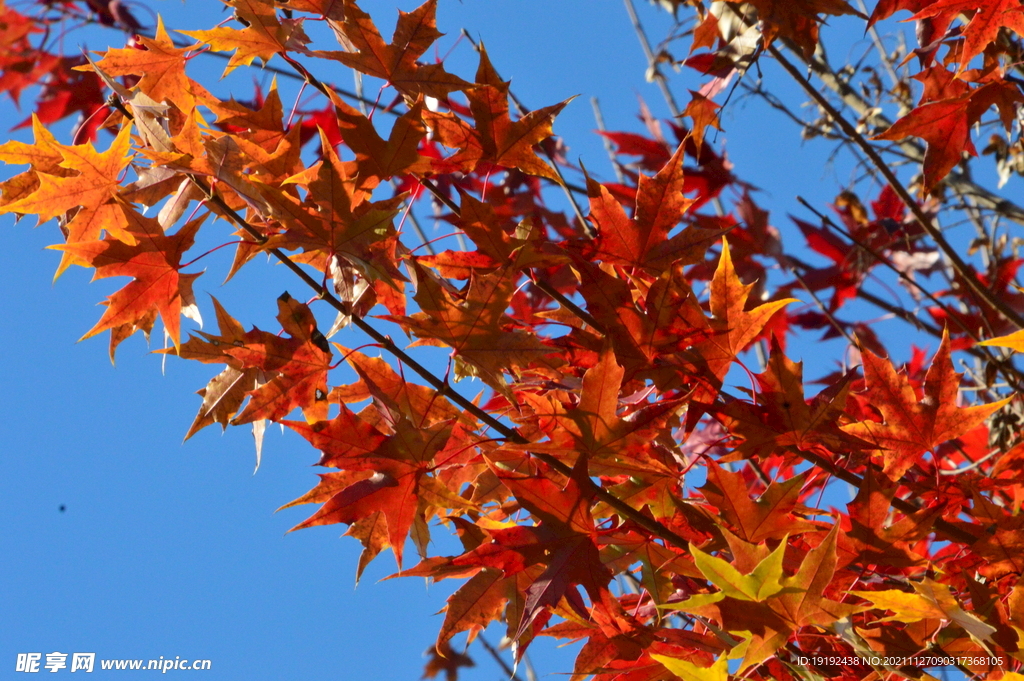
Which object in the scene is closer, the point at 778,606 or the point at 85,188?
the point at 778,606

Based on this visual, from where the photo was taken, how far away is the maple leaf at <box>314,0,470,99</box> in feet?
3.31

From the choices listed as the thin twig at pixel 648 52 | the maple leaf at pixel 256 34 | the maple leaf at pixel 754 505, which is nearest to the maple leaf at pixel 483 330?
the maple leaf at pixel 754 505

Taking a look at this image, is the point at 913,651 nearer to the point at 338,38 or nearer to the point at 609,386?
A: the point at 609,386

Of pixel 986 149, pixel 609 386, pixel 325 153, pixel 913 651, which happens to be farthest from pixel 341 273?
pixel 986 149

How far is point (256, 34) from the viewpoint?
1.03 m

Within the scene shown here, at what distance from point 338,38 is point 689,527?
0.83 meters

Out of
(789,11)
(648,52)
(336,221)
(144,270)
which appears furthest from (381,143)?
(648,52)

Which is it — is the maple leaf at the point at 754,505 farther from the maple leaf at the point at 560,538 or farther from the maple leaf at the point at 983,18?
the maple leaf at the point at 983,18

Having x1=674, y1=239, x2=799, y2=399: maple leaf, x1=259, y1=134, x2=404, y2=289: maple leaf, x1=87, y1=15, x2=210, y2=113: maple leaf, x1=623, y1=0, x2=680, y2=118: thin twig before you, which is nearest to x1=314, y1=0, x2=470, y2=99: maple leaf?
x1=259, y1=134, x2=404, y2=289: maple leaf

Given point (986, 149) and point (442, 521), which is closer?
point (442, 521)

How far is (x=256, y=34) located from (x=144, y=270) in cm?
35

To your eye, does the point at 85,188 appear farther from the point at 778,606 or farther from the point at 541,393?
the point at 778,606

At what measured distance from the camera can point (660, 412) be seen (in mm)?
938

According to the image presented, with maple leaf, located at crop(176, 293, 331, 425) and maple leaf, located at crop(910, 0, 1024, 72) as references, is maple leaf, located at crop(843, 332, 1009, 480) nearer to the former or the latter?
maple leaf, located at crop(910, 0, 1024, 72)
